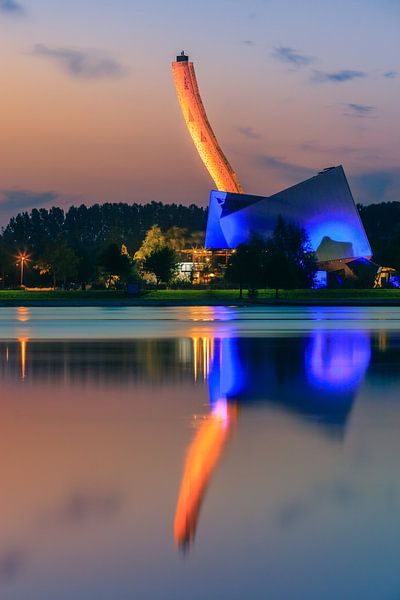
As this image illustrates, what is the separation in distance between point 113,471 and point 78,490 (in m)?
0.68

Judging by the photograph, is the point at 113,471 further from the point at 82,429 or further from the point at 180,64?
the point at 180,64

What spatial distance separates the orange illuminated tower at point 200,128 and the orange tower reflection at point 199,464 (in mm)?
80950

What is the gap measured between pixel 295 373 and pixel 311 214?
7456 cm

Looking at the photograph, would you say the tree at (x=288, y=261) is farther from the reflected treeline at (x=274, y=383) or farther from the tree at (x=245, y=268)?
the reflected treeline at (x=274, y=383)

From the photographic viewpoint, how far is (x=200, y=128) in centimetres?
9156

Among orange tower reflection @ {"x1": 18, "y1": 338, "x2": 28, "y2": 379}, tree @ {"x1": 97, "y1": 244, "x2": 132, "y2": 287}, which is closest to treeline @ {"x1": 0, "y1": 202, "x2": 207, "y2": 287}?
tree @ {"x1": 97, "y1": 244, "x2": 132, "y2": 287}

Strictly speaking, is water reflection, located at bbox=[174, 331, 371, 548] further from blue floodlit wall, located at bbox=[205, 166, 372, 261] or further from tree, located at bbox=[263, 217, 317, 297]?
blue floodlit wall, located at bbox=[205, 166, 372, 261]

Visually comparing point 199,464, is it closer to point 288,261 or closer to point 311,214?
point 288,261

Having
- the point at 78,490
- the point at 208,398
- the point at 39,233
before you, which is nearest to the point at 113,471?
the point at 78,490

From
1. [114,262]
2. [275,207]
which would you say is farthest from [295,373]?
[275,207]

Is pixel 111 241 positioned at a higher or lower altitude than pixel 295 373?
higher

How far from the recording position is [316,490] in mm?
6145

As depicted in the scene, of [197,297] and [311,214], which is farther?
[311,214]

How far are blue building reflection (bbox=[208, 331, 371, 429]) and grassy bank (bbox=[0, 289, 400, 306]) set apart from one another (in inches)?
1493
